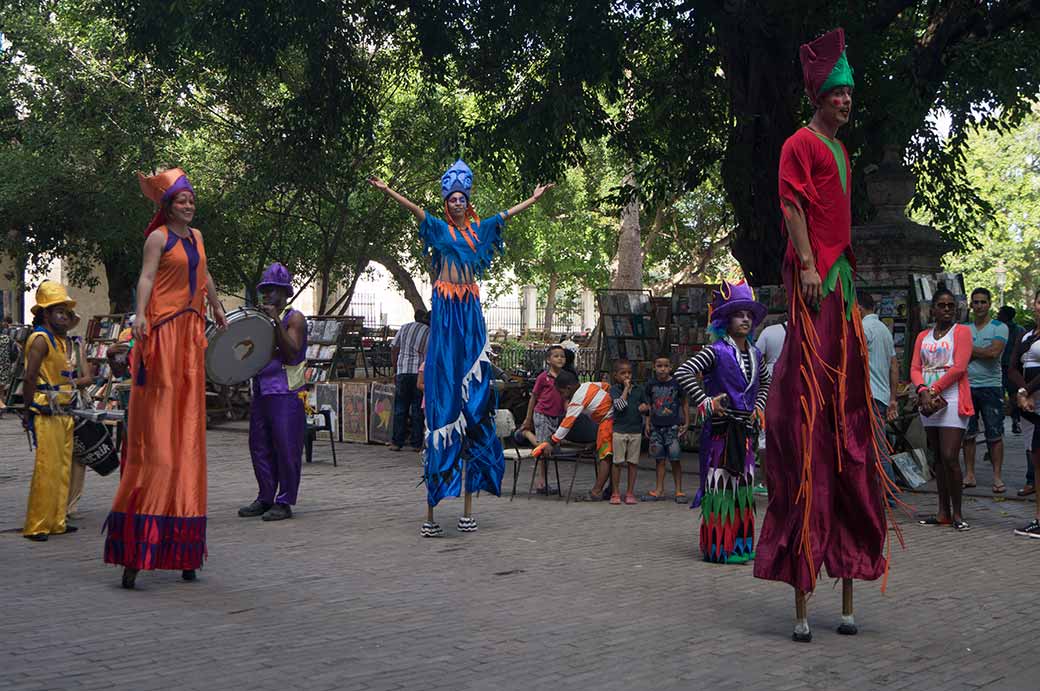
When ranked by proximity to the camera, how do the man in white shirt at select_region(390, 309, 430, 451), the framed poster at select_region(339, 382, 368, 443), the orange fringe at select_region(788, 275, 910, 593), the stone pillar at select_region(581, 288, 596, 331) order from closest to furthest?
the orange fringe at select_region(788, 275, 910, 593), the man in white shirt at select_region(390, 309, 430, 451), the framed poster at select_region(339, 382, 368, 443), the stone pillar at select_region(581, 288, 596, 331)

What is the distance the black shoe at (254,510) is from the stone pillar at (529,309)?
163ft

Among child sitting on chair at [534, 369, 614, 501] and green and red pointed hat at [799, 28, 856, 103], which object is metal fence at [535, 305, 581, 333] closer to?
child sitting on chair at [534, 369, 614, 501]

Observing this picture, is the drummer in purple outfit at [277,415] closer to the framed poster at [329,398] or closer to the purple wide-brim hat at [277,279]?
the purple wide-brim hat at [277,279]

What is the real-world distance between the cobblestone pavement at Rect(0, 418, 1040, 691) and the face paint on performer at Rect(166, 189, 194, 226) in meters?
2.13

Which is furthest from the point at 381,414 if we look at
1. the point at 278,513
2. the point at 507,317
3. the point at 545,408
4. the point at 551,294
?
the point at 507,317

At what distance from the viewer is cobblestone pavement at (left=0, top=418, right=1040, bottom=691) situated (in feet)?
18.1

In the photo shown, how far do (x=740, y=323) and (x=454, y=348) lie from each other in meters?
2.30

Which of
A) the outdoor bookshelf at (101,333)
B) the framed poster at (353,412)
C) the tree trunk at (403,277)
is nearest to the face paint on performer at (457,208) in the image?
the framed poster at (353,412)

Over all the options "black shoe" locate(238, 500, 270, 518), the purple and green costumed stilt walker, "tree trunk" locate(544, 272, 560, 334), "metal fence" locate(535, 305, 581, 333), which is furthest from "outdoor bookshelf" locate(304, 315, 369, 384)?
"metal fence" locate(535, 305, 581, 333)

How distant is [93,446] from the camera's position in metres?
9.79

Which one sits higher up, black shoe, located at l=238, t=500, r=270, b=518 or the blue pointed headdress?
the blue pointed headdress

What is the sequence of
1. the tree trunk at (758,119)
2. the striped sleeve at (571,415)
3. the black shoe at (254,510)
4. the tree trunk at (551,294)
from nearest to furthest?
1. the black shoe at (254,510)
2. the striped sleeve at (571,415)
3. the tree trunk at (758,119)
4. the tree trunk at (551,294)

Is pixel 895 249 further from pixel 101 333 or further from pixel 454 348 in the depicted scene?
pixel 101 333

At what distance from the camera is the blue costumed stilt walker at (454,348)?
9719 mm
